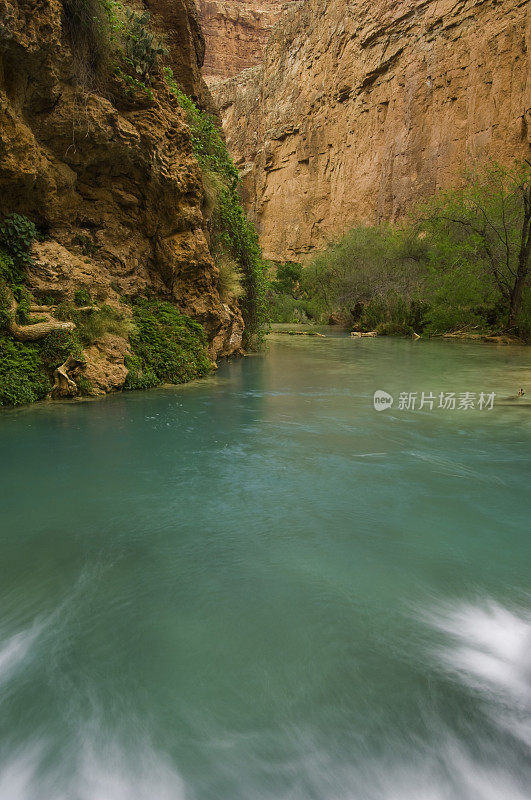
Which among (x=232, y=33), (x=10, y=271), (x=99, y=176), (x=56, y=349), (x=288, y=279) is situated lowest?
(x=56, y=349)

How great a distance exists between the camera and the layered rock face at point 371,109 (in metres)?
34.1

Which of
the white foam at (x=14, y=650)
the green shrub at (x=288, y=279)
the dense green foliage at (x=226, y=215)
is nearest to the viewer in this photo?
the white foam at (x=14, y=650)

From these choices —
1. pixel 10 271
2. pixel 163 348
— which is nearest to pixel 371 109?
pixel 163 348

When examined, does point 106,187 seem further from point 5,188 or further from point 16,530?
point 16,530

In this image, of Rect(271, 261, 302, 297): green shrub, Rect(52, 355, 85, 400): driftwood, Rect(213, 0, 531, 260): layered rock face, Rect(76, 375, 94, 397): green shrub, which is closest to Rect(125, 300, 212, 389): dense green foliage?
Rect(76, 375, 94, 397): green shrub

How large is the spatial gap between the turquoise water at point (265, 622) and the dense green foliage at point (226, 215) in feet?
30.9

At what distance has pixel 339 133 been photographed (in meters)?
47.2

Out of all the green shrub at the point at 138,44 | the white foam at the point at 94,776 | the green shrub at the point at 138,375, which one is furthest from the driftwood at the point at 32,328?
the white foam at the point at 94,776

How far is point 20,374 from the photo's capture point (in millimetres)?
7434

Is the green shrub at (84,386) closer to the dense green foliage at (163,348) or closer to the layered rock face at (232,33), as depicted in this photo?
the dense green foliage at (163,348)

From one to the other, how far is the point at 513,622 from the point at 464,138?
4092cm

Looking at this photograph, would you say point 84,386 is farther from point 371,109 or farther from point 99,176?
point 371,109

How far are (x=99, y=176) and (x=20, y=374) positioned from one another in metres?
4.77

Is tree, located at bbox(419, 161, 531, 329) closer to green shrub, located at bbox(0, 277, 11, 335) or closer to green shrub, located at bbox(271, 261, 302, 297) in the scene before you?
green shrub, located at bbox(0, 277, 11, 335)
